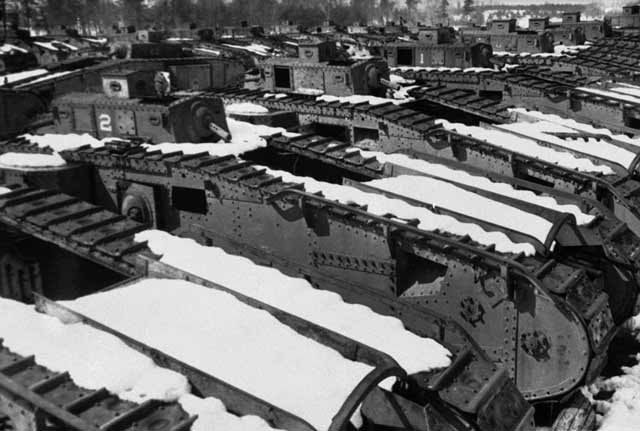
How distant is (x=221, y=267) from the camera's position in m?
10.2

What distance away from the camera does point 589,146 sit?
699 inches

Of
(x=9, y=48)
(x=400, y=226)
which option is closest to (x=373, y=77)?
(x=400, y=226)

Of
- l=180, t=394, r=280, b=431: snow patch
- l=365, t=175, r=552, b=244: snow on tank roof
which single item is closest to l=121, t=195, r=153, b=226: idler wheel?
l=365, t=175, r=552, b=244: snow on tank roof

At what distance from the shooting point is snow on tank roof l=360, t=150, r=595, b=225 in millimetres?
12691

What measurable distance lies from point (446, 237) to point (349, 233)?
164cm

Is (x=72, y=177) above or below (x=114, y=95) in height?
below

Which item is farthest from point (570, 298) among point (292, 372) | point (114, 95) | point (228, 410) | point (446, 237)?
point (114, 95)

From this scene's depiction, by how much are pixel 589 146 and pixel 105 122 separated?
1093 cm

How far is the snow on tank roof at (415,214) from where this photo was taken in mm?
10773

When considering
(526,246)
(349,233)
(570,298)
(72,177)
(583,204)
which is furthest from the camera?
(72,177)

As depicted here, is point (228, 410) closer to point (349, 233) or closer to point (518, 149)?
point (349, 233)

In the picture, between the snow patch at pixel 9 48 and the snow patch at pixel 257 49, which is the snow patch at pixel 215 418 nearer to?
the snow patch at pixel 9 48

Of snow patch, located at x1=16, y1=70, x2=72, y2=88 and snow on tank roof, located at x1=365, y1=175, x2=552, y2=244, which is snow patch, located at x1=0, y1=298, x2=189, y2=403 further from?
snow patch, located at x1=16, y1=70, x2=72, y2=88

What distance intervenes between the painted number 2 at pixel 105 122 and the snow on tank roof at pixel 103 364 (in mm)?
7771
